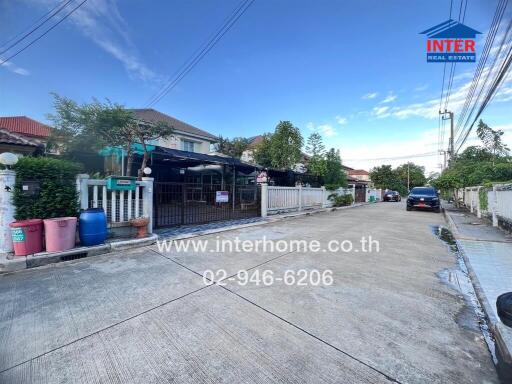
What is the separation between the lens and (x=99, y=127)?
9.66 m

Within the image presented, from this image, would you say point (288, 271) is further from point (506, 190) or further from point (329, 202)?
point (329, 202)

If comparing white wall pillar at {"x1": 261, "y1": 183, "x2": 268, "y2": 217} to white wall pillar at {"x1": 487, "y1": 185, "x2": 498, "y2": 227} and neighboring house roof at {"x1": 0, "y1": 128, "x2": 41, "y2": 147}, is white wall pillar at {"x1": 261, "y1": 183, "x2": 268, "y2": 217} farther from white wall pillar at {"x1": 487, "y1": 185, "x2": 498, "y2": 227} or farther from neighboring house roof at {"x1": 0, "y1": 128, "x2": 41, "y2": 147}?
white wall pillar at {"x1": 487, "y1": 185, "x2": 498, "y2": 227}

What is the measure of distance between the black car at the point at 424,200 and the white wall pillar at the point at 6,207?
62.1ft

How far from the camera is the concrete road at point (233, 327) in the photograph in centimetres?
186

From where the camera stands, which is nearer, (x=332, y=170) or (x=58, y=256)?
(x=58, y=256)

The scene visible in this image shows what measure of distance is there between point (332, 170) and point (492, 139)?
23.7 m

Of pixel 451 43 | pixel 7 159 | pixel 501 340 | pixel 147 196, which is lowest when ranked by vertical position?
pixel 501 340

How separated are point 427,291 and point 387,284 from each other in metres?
0.52

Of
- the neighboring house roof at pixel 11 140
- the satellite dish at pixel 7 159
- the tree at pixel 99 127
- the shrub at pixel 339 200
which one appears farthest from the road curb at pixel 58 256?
the shrub at pixel 339 200

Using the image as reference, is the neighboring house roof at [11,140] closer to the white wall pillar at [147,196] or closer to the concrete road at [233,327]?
the white wall pillar at [147,196]

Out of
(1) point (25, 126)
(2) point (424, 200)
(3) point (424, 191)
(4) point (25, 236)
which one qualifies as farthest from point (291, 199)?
(1) point (25, 126)

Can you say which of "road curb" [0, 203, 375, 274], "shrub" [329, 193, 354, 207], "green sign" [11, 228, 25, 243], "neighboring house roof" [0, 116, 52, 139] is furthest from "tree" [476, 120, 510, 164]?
"neighboring house roof" [0, 116, 52, 139]

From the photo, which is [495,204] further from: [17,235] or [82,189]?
[17,235]

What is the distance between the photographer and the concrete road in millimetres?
1864
